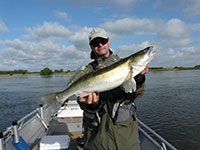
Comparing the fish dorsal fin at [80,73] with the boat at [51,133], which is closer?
the fish dorsal fin at [80,73]

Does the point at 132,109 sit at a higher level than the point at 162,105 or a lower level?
higher

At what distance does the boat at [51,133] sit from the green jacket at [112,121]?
41.5 inches

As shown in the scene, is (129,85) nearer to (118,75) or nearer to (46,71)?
(118,75)

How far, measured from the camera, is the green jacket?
2643 millimetres

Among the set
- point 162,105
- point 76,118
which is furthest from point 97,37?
point 162,105

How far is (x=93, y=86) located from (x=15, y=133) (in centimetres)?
315

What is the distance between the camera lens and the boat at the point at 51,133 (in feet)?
14.8

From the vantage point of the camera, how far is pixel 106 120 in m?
2.73

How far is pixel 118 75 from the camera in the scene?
2.75m

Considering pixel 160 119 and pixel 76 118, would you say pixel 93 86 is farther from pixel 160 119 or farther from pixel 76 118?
pixel 160 119

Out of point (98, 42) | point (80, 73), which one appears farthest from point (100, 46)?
point (80, 73)

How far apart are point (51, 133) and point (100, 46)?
5469 millimetres

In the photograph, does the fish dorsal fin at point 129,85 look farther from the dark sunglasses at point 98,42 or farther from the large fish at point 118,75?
the dark sunglasses at point 98,42

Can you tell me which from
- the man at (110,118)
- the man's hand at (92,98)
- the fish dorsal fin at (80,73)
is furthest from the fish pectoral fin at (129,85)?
the fish dorsal fin at (80,73)
